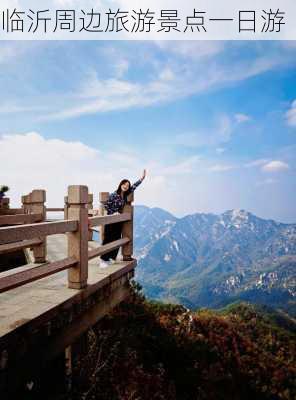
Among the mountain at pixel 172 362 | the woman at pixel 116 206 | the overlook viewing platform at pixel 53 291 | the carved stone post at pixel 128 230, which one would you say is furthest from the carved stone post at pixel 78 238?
the mountain at pixel 172 362

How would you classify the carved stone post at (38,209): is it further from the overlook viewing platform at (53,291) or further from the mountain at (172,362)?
the mountain at (172,362)

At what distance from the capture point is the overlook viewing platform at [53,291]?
3818 millimetres

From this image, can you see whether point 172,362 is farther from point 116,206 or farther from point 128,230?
point 116,206

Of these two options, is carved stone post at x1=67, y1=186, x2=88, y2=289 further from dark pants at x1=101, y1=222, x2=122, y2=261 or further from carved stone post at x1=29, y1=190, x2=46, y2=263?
dark pants at x1=101, y1=222, x2=122, y2=261

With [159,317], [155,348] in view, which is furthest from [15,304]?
[159,317]

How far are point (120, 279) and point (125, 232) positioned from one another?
1.04 metres

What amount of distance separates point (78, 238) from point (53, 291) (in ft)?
3.03

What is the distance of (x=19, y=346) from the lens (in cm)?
381

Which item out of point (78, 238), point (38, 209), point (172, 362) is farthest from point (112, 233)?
point (172, 362)

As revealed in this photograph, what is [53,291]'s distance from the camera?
5.23 meters

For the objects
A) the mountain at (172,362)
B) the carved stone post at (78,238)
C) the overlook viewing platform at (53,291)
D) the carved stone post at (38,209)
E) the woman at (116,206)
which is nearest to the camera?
the overlook viewing platform at (53,291)

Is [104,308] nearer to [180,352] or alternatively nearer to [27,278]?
[27,278]

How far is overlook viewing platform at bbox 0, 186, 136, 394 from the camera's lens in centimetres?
382

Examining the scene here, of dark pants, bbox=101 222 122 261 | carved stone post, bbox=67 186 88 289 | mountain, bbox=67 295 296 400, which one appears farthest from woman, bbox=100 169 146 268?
carved stone post, bbox=67 186 88 289
